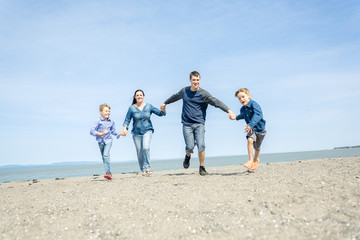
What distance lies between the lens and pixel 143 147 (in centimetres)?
930

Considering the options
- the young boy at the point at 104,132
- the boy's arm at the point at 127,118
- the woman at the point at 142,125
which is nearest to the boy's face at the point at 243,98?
the woman at the point at 142,125

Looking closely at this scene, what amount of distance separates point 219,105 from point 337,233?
5413 millimetres

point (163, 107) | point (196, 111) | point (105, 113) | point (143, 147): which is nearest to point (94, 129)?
point (105, 113)

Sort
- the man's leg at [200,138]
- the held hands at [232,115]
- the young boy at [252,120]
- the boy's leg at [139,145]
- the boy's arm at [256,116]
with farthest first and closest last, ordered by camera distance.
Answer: the boy's leg at [139,145]
the man's leg at [200,138]
the held hands at [232,115]
the young boy at [252,120]
the boy's arm at [256,116]

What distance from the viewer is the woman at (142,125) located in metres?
9.35

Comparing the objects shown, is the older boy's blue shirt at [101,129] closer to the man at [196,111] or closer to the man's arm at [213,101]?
the man at [196,111]

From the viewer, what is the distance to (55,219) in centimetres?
410

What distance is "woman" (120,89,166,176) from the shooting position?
30.7 ft

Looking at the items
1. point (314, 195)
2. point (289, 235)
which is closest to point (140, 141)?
point (314, 195)

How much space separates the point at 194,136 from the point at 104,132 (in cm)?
302

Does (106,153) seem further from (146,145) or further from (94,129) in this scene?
(146,145)

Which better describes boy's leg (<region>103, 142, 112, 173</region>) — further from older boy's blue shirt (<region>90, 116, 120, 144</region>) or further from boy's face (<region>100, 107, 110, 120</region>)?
boy's face (<region>100, 107, 110, 120</region>)

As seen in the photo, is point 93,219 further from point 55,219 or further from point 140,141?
point 140,141

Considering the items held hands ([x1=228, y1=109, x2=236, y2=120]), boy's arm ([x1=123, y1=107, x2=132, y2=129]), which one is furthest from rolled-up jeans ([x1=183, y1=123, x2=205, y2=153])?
A: boy's arm ([x1=123, y1=107, x2=132, y2=129])
